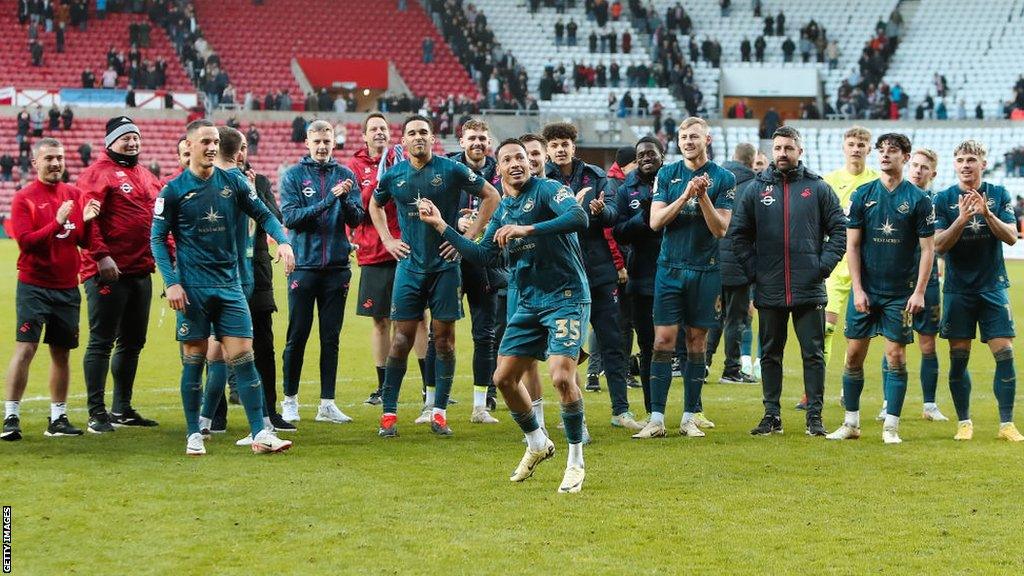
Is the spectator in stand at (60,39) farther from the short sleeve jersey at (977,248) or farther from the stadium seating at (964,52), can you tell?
the short sleeve jersey at (977,248)

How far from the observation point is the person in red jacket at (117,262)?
9.41 m

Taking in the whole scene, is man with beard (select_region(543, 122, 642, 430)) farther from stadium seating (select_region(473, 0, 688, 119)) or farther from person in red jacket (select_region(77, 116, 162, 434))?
stadium seating (select_region(473, 0, 688, 119))

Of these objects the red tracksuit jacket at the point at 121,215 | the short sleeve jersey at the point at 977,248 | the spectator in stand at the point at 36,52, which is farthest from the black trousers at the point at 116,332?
the spectator in stand at the point at 36,52

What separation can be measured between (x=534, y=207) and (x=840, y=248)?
253 cm

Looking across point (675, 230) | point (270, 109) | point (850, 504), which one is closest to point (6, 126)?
point (270, 109)

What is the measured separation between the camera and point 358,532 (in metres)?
6.33

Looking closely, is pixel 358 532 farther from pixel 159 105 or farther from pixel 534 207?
pixel 159 105

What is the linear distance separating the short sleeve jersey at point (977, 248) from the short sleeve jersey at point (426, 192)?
316cm

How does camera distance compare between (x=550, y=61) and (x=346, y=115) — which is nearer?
(x=346, y=115)

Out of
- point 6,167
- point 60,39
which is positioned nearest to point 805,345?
point 6,167

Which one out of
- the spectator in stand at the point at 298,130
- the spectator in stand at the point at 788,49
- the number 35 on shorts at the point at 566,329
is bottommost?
the number 35 on shorts at the point at 566,329

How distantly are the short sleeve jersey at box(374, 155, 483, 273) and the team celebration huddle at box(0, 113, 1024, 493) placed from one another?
15 mm

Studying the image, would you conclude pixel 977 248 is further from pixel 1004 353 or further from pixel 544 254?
pixel 544 254

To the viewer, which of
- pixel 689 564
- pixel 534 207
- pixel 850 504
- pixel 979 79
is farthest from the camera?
pixel 979 79
